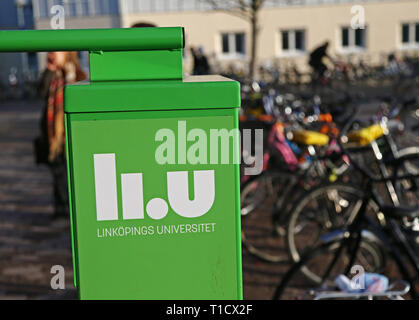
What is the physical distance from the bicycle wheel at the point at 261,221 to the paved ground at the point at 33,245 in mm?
127

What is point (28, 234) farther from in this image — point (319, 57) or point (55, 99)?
point (319, 57)

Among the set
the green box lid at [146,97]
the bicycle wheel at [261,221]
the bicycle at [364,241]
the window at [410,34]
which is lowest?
the bicycle wheel at [261,221]

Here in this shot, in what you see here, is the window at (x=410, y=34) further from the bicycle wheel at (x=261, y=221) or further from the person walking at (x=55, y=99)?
the person walking at (x=55, y=99)

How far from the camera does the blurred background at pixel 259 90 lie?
16.5 feet

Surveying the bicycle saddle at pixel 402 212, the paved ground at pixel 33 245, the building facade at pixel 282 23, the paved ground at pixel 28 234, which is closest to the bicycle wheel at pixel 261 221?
the paved ground at pixel 33 245

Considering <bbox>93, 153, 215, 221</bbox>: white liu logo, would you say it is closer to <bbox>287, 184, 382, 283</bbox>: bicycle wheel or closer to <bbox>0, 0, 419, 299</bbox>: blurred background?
<bbox>0, 0, 419, 299</bbox>: blurred background

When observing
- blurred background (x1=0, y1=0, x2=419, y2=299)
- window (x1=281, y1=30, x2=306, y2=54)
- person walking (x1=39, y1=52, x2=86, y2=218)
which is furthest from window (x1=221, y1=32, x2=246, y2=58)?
person walking (x1=39, y1=52, x2=86, y2=218)

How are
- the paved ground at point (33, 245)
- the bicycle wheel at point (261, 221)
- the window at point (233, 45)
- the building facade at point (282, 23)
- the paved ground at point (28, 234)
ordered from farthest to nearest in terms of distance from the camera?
the window at point (233, 45), the building facade at point (282, 23), the bicycle wheel at point (261, 221), the paved ground at point (28, 234), the paved ground at point (33, 245)

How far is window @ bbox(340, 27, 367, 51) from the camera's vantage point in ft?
88.8

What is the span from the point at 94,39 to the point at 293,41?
1042 inches

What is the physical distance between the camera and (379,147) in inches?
201

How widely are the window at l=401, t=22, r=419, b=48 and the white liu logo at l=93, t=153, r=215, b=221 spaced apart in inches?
1077

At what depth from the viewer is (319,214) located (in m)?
4.48

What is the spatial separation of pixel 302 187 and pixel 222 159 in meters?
3.72
